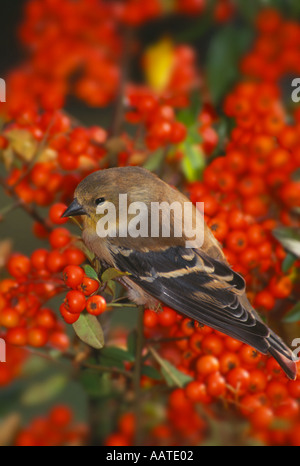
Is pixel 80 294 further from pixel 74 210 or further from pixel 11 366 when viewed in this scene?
pixel 11 366

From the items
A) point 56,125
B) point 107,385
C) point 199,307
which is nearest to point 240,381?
point 199,307

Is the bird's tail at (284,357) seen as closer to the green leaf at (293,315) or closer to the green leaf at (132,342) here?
the green leaf at (293,315)

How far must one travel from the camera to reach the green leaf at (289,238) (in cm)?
71

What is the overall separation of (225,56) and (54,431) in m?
0.84

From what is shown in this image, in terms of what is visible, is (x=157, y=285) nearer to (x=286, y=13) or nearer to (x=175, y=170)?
(x=175, y=170)

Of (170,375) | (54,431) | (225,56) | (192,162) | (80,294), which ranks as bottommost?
(54,431)

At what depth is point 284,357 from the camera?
2.12 feet

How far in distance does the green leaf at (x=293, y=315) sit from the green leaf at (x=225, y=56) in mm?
508

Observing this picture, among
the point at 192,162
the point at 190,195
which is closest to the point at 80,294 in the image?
the point at 190,195

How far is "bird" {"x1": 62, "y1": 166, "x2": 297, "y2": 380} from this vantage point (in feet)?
2.20

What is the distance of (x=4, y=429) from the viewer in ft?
2.95

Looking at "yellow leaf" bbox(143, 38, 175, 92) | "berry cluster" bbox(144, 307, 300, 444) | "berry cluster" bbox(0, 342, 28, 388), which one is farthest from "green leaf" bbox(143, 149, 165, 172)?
"yellow leaf" bbox(143, 38, 175, 92)

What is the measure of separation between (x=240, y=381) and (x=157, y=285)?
0.16m

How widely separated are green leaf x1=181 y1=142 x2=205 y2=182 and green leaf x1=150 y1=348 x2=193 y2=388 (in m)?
0.28
